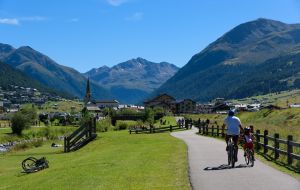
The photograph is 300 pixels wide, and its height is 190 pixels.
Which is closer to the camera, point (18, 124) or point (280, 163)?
point (280, 163)

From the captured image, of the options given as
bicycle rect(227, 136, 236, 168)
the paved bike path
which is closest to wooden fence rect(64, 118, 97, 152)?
the paved bike path

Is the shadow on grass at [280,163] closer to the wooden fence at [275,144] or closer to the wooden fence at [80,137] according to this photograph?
the wooden fence at [275,144]

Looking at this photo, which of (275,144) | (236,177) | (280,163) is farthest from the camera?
(275,144)

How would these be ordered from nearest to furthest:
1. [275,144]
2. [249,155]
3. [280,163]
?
[249,155]
[280,163]
[275,144]

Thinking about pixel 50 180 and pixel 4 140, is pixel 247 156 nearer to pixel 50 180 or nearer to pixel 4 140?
pixel 50 180

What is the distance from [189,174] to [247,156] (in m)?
3.83

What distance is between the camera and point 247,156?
22219 mm

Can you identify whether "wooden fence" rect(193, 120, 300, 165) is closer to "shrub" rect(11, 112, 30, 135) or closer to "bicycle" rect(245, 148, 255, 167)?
"bicycle" rect(245, 148, 255, 167)

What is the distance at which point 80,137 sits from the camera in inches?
1811

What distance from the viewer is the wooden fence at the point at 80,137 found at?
4412 cm

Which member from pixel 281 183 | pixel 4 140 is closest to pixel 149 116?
pixel 4 140

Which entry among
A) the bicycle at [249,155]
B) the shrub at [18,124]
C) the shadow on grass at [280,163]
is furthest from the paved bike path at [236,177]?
the shrub at [18,124]

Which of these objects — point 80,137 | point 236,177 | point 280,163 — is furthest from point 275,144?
point 80,137

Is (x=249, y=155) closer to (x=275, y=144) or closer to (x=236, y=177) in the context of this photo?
(x=236, y=177)
